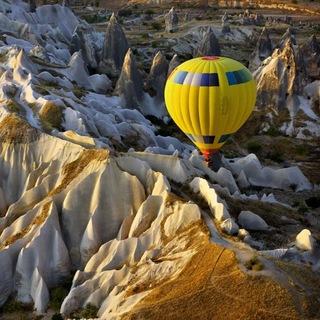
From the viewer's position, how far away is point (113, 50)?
65.2 m

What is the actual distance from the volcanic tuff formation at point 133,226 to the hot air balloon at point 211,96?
94.1 inches

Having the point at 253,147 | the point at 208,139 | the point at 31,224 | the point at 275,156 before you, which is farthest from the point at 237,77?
the point at 253,147

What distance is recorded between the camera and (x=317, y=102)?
52.4m

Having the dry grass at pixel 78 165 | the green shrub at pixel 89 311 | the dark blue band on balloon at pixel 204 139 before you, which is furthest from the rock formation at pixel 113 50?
the green shrub at pixel 89 311

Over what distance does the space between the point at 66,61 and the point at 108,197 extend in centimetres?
4069

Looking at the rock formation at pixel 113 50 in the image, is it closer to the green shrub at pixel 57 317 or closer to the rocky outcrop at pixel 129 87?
the rocky outcrop at pixel 129 87

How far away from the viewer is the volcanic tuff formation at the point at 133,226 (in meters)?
18.4

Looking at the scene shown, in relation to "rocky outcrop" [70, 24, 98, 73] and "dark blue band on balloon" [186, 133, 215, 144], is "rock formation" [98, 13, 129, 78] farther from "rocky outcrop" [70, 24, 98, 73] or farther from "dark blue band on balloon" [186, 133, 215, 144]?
"dark blue band on balloon" [186, 133, 215, 144]

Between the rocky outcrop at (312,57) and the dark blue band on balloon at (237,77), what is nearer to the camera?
the dark blue band on balloon at (237,77)

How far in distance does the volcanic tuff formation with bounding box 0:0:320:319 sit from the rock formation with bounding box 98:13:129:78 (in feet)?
81.4

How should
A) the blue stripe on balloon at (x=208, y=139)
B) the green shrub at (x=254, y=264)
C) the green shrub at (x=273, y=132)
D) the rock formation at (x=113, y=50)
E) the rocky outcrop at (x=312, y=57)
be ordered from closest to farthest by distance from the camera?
1. the green shrub at (x=254, y=264)
2. the blue stripe on balloon at (x=208, y=139)
3. the green shrub at (x=273, y=132)
4. the rocky outcrop at (x=312, y=57)
5. the rock formation at (x=113, y=50)

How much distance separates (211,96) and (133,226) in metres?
9.51

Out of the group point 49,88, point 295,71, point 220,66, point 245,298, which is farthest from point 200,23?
point 245,298

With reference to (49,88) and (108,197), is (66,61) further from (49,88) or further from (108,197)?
(108,197)
